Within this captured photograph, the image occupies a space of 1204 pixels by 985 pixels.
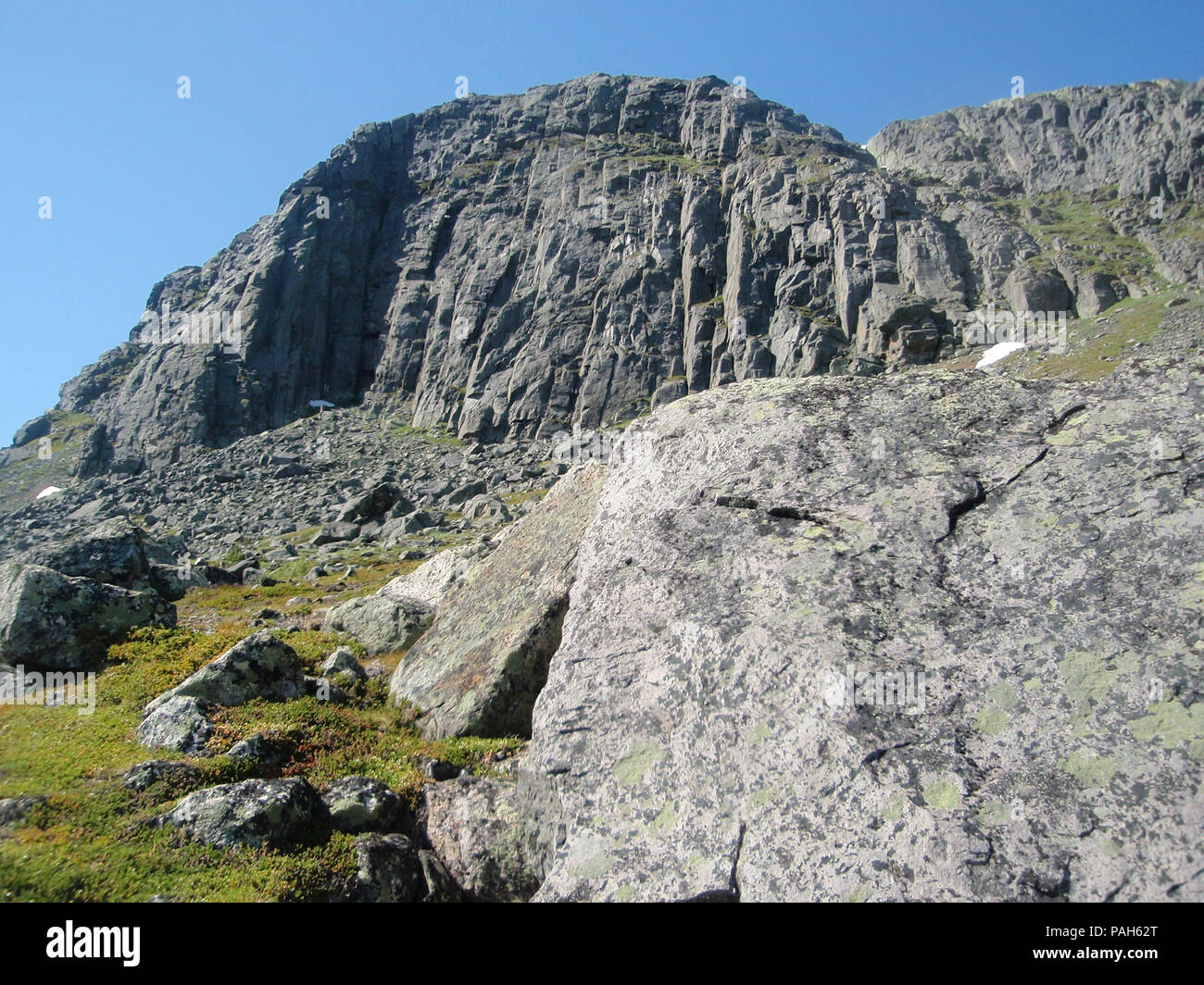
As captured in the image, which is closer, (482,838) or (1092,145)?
(482,838)

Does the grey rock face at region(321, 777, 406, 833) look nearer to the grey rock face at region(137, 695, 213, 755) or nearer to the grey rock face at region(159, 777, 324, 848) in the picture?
the grey rock face at region(159, 777, 324, 848)

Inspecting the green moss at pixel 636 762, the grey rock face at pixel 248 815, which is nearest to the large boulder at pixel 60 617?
the grey rock face at pixel 248 815

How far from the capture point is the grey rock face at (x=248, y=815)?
8172 millimetres

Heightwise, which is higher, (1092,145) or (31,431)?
(1092,145)

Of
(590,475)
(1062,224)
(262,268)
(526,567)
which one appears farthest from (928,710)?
(1062,224)

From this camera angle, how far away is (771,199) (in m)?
135

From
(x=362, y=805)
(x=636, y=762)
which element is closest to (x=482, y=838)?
(x=362, y=805)

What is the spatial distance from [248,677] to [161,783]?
13.7 ft

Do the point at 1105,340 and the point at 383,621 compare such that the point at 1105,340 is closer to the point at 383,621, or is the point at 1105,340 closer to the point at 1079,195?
the point at 1079,195

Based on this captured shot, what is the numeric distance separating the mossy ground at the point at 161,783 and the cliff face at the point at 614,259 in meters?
Answer: 107

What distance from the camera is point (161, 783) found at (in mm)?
9008

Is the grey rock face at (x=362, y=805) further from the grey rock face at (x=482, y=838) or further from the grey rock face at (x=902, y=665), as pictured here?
the grey rock face at (x=902, y=665)

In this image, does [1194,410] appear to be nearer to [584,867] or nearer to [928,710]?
[928,710]
